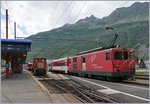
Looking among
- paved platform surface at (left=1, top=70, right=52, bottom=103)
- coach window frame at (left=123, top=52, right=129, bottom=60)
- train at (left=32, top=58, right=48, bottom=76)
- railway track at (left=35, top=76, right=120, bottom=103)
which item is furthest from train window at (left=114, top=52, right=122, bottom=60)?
train at (left=32, top=58, right=48, bottom=76)

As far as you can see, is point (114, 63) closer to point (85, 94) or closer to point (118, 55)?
point (118, 55)

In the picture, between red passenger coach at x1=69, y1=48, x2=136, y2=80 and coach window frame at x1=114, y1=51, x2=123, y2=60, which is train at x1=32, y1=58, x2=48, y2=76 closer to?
red passenger coach at x1=69, y1=48, x2=136, y2=80

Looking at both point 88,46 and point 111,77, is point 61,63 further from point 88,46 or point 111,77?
point 88,46

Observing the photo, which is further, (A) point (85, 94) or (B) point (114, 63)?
(B) point (114, 63)

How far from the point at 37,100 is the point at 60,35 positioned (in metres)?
183

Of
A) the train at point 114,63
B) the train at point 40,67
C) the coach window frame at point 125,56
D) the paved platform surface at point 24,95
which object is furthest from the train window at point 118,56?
the train at point 40,67

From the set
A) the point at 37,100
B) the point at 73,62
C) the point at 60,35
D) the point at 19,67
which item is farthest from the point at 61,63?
the point at 60,35

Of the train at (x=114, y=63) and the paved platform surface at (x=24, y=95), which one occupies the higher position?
the train at (x=114, y=63)

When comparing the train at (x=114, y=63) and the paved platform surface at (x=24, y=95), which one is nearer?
the paved platform surface at (x=24, y=95)

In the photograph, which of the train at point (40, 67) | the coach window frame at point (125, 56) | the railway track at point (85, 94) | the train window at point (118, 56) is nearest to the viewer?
the railway track at point (85, 94)

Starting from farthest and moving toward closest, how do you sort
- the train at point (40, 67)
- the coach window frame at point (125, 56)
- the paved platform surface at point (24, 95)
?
→ the train at point (40, 67)
the coach window frame at point (125, 56)
the paved platform surface at point (24, 95)

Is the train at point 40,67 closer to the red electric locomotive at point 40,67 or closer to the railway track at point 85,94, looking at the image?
the red electric locomotive at point 40,67

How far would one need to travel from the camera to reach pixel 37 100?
1509 centimetres

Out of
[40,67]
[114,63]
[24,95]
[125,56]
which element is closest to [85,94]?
[24,95]
